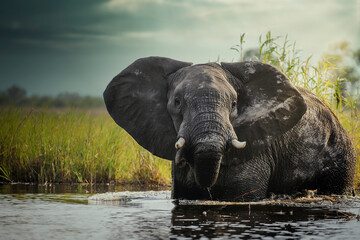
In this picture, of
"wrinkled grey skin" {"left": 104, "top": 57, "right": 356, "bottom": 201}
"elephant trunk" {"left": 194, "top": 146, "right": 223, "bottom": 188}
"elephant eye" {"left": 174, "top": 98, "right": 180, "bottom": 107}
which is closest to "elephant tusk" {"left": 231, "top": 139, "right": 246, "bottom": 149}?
"elephant trunk" {"left": 194, "top": 146, "right": 223, "bottom": 188}

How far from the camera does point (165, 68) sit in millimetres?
8227

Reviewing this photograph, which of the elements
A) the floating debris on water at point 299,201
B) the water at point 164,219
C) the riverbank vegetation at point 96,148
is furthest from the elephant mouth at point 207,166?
the riverbank vegetation at point 96,148

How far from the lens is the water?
5.47m

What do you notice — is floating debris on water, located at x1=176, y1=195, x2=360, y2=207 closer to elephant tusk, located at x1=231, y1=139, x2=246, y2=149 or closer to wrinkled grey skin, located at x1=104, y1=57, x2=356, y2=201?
wrinkled grey skin, located at x1=104, y1=57, x2=356, y2=201

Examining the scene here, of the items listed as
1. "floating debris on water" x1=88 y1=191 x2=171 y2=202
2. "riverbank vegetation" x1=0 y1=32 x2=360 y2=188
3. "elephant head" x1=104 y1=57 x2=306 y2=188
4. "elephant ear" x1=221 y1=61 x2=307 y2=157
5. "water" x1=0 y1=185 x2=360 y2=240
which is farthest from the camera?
"riverbank vegetation" x1=0 y1=32 x2=360 y2=188

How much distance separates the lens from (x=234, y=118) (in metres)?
7.64

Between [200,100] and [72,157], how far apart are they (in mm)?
5879

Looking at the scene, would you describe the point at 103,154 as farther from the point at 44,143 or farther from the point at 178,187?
the point at 178,187

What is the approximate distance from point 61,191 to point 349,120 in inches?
244

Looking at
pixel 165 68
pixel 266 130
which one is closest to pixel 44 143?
pixel 165 68

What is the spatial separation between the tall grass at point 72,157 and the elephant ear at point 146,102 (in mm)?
3887

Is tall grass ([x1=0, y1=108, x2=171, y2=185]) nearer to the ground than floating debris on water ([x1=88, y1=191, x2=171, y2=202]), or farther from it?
farther from it

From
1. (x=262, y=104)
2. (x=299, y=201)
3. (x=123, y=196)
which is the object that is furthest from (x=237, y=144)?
(x=123, y=196)

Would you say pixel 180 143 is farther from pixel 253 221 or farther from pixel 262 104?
pixel 262 104
